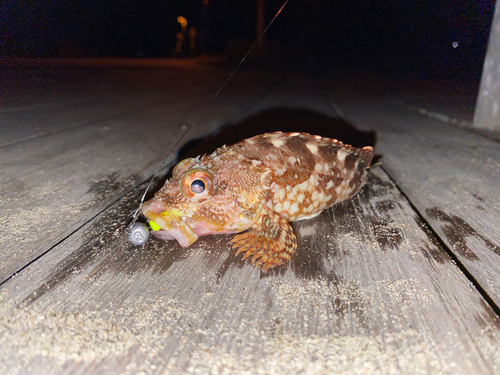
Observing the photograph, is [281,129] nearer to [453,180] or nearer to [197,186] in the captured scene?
[453,180]

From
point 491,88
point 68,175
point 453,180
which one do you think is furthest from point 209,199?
point 491,88

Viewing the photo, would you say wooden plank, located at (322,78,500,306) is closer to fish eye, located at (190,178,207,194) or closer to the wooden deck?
the wooden deck

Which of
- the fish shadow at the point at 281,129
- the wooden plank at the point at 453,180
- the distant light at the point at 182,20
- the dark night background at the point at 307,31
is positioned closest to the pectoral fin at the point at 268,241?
the wooden plank at the point at 453,180

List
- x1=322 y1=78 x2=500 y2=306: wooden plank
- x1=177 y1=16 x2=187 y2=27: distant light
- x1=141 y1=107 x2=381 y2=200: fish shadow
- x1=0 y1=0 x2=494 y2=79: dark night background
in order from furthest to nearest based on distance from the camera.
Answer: x1=177 y1=16 x2=187 y2=27: distant light, x1=0 y1=0 x2=494 y2=79: dark night background, x1=141 y1=107 x2=381 y2=200: fish shadow, x1=322 y1=78 x2=500 y2=306: wooden plank

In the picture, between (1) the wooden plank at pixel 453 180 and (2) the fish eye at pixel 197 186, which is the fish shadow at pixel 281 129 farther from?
(2) the fish eye at pixel 197 186

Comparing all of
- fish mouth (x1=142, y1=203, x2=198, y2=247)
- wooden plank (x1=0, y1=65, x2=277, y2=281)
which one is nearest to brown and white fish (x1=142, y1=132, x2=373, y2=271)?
fish mouth (x1=142, y1=203, x2=198, y2=247)

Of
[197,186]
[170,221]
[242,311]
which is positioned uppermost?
[197,186]
